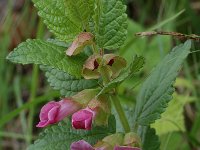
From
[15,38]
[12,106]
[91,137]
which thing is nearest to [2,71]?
[12,106]

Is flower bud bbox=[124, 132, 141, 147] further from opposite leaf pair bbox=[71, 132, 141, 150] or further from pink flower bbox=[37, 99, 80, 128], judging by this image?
pink flower bbox=[37, 99, 80, 128]

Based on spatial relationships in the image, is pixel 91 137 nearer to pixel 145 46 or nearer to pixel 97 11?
pixel 97 11

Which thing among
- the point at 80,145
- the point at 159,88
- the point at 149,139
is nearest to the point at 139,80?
the point at 149,139

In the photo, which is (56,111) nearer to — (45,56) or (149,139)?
(45,56)

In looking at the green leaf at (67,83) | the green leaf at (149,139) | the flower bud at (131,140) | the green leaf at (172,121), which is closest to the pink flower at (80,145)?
the flower bud at (131,140)

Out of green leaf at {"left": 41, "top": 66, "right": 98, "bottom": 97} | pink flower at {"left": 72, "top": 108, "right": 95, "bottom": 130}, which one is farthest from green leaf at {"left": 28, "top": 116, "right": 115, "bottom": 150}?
pink flower at {"left": 72, "top": 108, "right": 95, "bottom": 130}

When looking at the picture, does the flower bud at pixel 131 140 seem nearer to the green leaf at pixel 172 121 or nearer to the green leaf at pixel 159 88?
the green leaf at pixel 159 88
